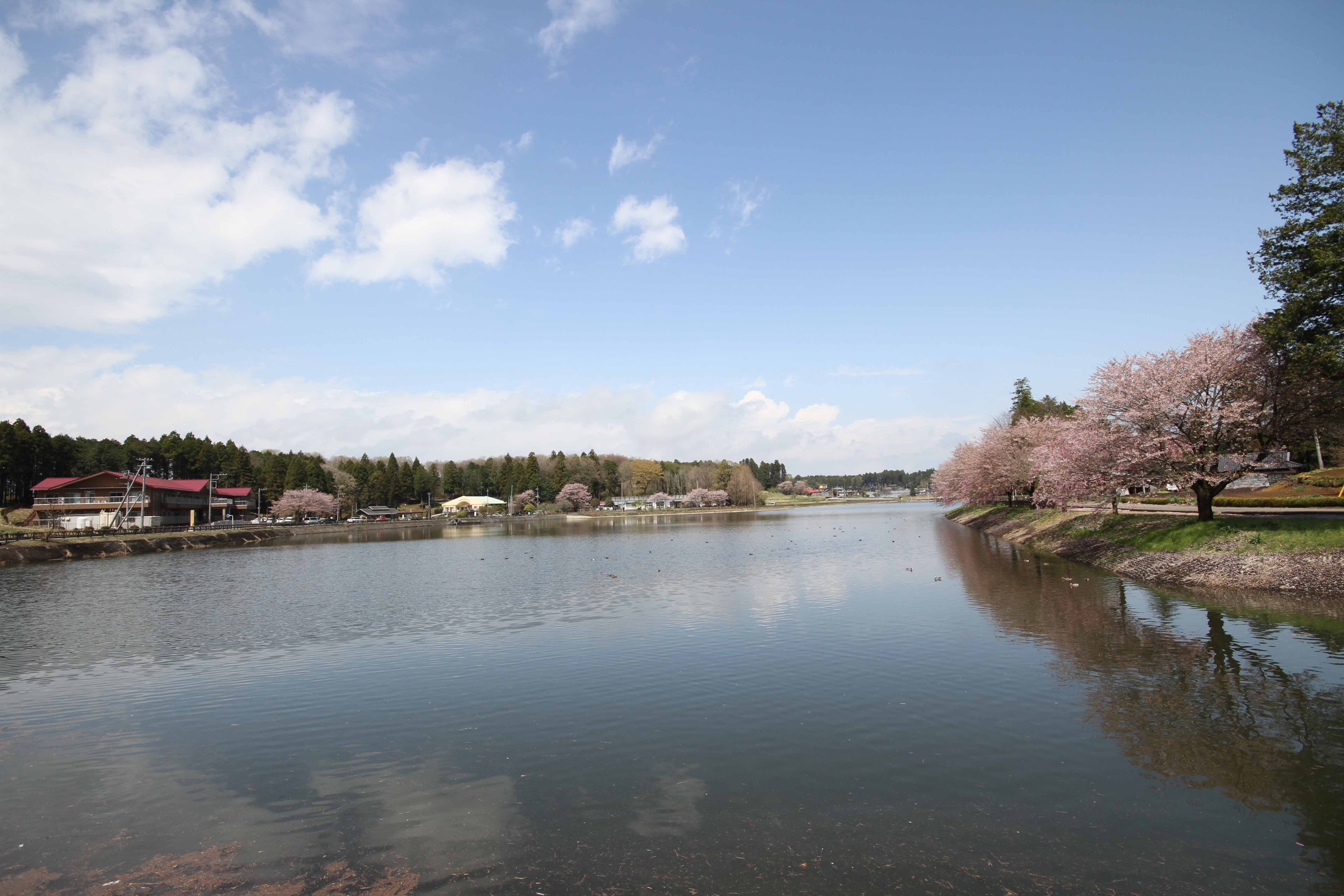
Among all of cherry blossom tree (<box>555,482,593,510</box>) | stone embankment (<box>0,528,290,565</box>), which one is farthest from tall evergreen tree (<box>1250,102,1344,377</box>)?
cherry blossom tree (<box>555,482,593,510</box>)

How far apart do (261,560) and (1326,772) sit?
62.3 m

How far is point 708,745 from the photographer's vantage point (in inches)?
445

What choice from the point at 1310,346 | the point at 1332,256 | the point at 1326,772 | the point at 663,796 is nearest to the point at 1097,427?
the point at 1310,346

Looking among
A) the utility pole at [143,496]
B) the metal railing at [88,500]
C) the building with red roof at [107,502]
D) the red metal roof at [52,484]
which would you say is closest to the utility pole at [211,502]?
the building with red roof at [107,502]

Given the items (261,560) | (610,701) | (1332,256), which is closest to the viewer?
(610,701)

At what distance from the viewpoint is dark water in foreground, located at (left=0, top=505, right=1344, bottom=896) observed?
7.68m

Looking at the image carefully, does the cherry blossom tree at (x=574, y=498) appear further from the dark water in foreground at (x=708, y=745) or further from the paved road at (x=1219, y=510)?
the dark water in foreground at (x=708, y=745)

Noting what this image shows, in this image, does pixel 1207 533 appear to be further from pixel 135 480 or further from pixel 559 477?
pixel 559 477

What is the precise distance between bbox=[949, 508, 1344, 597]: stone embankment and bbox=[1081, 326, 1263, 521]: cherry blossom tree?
11.2ft

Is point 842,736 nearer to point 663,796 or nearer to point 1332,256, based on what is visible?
point 663,796

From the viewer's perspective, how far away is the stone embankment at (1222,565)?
2298cm

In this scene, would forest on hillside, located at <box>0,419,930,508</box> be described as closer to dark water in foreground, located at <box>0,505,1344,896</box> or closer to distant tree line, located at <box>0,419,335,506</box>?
distant tree line, located at <box>0,419,335,506</box>

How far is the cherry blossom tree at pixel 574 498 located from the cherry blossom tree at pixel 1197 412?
138910mm

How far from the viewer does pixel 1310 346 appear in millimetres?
25203
